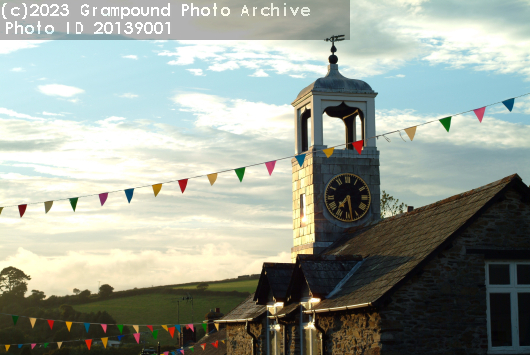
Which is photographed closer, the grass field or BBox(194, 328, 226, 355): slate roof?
BBox(194, 328, 226, 355): slate roof

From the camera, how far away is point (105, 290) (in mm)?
84500

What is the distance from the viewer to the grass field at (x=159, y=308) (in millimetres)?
74688


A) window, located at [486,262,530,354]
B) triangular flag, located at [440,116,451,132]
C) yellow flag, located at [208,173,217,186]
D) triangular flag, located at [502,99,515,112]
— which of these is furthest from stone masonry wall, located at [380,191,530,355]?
yellow flag, located at [208,173,217,186]

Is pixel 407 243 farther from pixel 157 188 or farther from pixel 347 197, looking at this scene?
pixel 347 197

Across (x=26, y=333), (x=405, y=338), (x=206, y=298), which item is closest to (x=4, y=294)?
(x=26, y=333)

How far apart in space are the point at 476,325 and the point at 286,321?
6.26 m

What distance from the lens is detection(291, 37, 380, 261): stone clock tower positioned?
82.1 feet

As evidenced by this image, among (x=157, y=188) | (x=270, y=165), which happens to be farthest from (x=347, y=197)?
(x=157, y=188)

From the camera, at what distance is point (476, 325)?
14633 mm

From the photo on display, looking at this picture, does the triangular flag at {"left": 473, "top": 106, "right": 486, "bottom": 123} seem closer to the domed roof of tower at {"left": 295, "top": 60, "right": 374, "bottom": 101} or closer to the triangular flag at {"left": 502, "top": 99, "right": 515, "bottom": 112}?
the triangular flag at {"left": 502, "top": 99, "right": 515, "bottom": 112}

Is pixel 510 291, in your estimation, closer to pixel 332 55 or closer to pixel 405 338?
pixel 405 338

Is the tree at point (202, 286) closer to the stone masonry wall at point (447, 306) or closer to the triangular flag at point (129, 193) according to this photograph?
the triangular flag at point (129, 193)

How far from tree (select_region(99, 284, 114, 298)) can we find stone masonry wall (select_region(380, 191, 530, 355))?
73.3 metres

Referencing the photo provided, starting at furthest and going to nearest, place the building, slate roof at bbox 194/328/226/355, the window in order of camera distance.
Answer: slate roof at bbox 194/328/226/355, the window, the building
